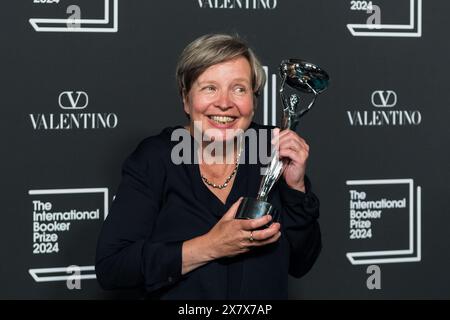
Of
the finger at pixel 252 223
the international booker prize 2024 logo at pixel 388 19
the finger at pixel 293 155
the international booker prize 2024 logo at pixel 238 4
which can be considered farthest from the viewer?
the international booker prize 2024 logo at pixel 388 19

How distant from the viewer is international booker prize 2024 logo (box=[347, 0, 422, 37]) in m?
2.71

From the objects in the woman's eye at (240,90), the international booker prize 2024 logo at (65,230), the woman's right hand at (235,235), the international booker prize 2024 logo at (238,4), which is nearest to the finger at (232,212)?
the woman's right hand at (235,235)

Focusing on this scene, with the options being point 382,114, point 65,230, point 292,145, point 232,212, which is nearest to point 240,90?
point 292,145

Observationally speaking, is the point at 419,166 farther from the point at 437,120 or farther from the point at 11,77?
the point at 11,77

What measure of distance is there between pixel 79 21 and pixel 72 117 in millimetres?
269

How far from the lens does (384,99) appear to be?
2760mm

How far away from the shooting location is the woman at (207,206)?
5.44 ft

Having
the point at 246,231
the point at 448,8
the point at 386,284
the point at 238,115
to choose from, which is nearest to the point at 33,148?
the point at 238,115

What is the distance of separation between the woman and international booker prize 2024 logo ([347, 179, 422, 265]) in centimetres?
97

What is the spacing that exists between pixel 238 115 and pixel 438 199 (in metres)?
1.31

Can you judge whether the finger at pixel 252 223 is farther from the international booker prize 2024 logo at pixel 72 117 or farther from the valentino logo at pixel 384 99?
the valentino logo at pixel 384 99

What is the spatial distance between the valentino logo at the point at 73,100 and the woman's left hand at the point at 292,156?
854mm

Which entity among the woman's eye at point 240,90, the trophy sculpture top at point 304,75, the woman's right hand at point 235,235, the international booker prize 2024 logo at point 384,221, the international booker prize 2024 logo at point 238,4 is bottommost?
the international booker prize 2024 logo at point 384,221

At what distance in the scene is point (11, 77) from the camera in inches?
91.7
